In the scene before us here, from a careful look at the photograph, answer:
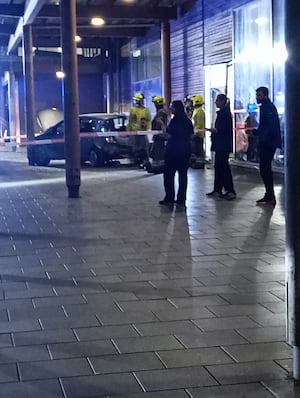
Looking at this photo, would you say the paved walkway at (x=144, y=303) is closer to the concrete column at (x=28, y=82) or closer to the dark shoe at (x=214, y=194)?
the dark shoe at (x=214, y=194)

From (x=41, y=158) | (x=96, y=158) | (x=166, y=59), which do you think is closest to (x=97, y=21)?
(x=166, y=59)

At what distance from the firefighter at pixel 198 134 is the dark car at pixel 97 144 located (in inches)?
62.8

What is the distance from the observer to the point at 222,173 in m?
12.4

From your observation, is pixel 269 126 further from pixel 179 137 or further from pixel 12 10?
pixel 12 10

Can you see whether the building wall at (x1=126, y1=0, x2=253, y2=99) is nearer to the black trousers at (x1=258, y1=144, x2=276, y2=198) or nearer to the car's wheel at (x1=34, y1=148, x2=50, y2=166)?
the car's wheel at (x1=34, y1=148, x2=50, y2=166)

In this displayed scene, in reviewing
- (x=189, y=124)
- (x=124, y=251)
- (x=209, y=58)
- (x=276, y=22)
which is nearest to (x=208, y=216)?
(x=189, y=124)

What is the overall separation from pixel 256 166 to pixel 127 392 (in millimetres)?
14023

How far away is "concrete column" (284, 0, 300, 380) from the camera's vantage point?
4016mm

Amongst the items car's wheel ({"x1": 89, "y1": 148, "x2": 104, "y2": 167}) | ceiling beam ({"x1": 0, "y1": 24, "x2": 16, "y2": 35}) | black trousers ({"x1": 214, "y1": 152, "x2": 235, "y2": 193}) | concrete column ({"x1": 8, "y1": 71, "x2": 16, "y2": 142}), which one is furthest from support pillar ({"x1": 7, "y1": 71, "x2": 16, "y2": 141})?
black trousers ({"x1": 214, "y1": 152, "x2": 235, "y2": 193})

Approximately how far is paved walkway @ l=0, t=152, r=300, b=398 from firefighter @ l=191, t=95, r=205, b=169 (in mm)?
6673

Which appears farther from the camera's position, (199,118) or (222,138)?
(199,118)

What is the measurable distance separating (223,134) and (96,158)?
8500 mm

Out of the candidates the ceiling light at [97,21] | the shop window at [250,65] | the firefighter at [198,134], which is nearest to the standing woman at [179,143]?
the shop window at [250,65]

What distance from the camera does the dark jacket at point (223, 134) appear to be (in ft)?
40.3
